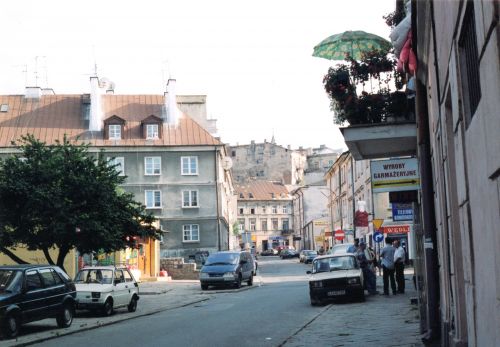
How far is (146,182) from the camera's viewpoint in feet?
189

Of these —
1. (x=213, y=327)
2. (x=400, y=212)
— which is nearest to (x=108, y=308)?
(x=213, y=327)

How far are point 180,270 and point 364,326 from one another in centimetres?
3212

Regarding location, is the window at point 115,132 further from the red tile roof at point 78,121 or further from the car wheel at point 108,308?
the car wheel at point 108,308

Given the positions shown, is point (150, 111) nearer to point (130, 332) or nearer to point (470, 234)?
point (130, 332)

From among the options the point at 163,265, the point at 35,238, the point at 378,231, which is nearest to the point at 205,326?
the point at 35,238

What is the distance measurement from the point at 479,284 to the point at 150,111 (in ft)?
182

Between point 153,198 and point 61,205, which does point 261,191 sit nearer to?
point 153,198

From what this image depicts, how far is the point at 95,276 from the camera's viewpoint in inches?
842

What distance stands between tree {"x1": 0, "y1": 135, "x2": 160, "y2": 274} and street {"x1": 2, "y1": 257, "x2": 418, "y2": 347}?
300cm

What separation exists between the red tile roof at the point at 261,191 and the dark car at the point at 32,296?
4307 inches

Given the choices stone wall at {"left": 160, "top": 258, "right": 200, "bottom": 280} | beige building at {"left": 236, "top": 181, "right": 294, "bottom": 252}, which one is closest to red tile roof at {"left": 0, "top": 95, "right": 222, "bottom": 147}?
stone wall at {"left": 160, "top": 258, "right": 200, "bottom": 280}

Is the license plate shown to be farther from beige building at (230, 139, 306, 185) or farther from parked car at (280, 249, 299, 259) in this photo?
beige building at (230, 139, 306, 185)

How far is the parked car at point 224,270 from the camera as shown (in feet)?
110

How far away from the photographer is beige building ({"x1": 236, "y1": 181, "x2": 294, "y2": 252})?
5059 inches
